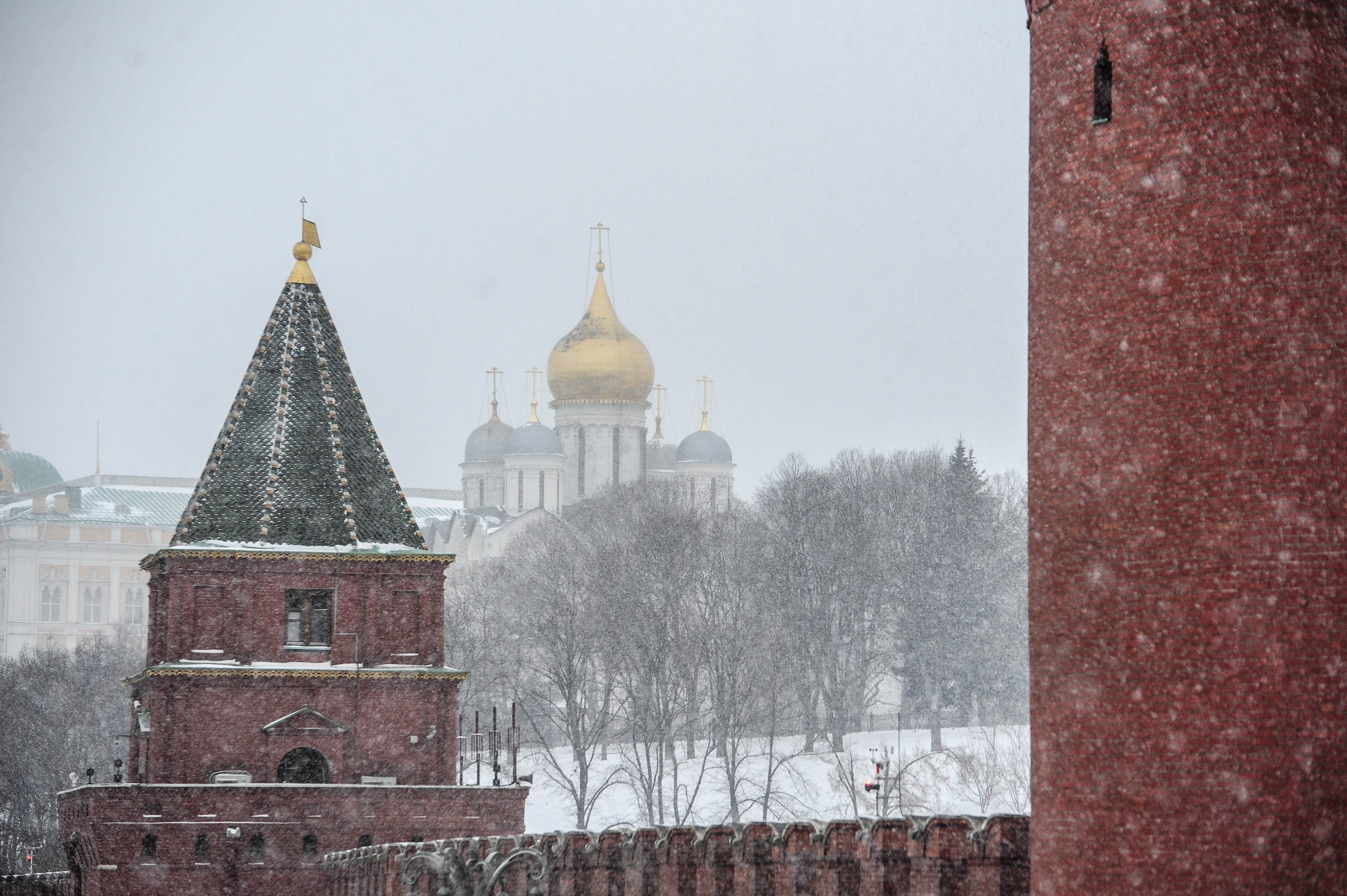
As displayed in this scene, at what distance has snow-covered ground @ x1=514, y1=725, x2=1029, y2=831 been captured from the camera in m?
55.1

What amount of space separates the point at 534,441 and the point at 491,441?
11997 mm

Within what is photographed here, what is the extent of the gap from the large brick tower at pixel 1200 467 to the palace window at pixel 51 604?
426ft

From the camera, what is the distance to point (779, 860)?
55.3 feet

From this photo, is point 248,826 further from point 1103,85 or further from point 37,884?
point 1103,85

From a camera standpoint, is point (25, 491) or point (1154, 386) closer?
point (1154, 386)

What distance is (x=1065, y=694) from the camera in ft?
38.7

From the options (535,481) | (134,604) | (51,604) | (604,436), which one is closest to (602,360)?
(604,436)

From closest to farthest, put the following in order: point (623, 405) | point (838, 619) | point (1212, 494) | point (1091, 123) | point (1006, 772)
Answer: point (1212, 494)
point (1091, 123)
point (1006, 772)
point (838, 619)
point (623, 405)

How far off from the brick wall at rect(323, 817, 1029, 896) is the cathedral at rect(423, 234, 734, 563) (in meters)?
91.9

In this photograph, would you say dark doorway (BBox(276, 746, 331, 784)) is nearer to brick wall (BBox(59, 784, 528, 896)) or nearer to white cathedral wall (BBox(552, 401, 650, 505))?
brick wall (BBox(59, 784, 528, 896))

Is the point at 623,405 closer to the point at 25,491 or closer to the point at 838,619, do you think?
the point at 838,619

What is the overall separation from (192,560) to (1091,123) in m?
27.6

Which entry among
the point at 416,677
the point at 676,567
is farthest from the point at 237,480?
the point at 676,567

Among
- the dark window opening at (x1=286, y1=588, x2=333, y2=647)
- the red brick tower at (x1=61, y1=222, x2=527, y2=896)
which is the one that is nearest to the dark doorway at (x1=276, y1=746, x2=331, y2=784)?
the red brick tower at (x1=61, y1=222, x2=527, y2=896)
